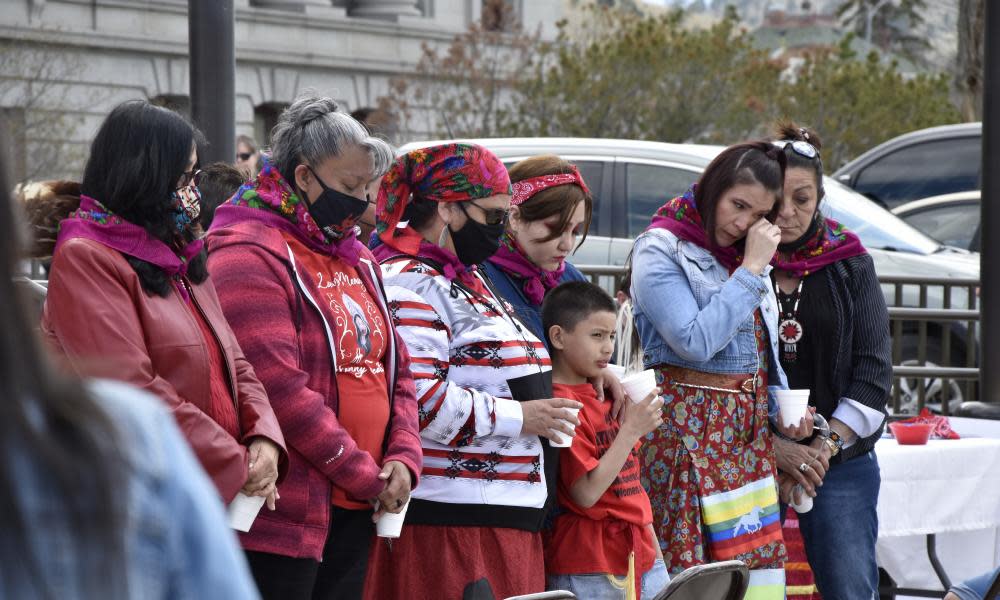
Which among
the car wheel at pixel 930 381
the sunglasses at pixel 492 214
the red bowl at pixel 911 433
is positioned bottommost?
the car wheel at pixel 930 381

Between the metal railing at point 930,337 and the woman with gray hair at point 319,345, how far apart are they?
13.4 ft

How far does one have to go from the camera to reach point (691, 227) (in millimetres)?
4344

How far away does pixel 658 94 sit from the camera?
23984mm

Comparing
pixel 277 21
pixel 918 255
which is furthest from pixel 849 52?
pixel 918 255

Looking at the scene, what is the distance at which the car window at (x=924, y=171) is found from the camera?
13.1 meters

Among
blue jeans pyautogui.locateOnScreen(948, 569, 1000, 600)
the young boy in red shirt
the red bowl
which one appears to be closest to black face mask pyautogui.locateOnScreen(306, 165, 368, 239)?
the young boy in red shirt

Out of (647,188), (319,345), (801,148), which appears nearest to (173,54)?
(647,188)

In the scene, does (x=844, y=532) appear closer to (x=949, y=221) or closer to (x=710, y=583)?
(x=710, y=583)

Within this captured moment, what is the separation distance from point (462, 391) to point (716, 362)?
1011 mm

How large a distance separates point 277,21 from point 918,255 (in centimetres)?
1862

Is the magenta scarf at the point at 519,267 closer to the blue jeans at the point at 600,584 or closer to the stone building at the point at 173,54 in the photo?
the blue jeans at the point at 600,584

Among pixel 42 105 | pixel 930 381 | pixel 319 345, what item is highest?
pixel 42 105

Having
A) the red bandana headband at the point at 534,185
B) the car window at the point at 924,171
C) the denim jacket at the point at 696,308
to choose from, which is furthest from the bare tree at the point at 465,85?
the red bandana headband at the point at 534,185

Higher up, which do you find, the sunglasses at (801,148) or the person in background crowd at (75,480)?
the sunglasses at (801,148)
